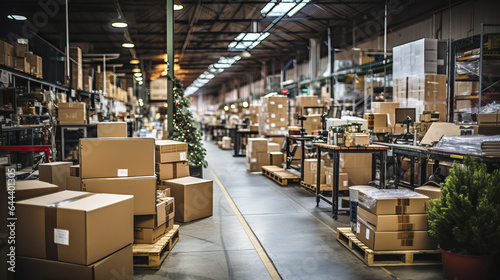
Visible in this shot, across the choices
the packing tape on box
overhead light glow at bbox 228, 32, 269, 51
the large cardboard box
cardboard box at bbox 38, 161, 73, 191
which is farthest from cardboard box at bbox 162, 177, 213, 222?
overhead light glow at bbox 228, 32, 269, 51

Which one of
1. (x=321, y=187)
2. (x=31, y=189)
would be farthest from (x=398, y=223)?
(x=31, y=189)

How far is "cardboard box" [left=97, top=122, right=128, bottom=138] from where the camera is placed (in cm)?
610

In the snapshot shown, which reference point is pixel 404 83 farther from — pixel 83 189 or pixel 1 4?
pixel 1 4

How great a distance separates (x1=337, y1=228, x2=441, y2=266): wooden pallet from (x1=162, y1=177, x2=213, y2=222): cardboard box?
2.20 m

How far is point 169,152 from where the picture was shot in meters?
5.39

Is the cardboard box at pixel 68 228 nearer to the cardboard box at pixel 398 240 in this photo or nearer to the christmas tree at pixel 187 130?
the cardboard box at pixel 398 240

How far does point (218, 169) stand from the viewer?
11.2 meters

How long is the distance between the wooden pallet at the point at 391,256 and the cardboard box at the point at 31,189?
9.76 feet

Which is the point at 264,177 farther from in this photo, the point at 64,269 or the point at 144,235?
the point at 64,269

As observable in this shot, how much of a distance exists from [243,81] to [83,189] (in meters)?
33.4

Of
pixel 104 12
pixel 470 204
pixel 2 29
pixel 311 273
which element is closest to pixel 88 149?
pixel 311 273

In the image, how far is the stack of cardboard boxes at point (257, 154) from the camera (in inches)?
417

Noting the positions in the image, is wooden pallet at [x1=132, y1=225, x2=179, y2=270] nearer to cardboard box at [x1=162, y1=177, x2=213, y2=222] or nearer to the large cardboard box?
the large cardboard box

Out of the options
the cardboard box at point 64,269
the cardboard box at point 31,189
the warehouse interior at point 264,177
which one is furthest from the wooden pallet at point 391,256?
the cardboard box at point 31,189
